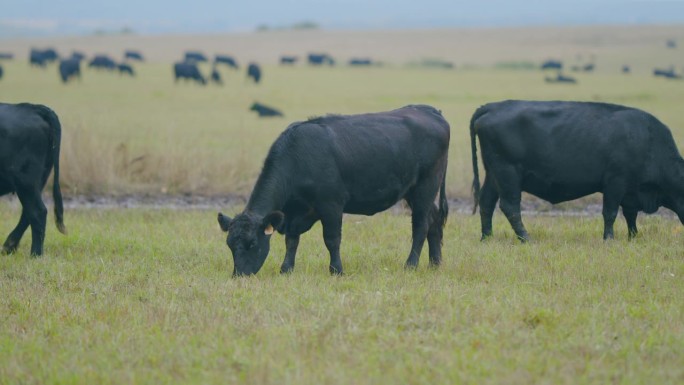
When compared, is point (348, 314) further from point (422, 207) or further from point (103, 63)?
point (103, 63)

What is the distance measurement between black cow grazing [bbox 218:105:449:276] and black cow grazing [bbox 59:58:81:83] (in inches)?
1485

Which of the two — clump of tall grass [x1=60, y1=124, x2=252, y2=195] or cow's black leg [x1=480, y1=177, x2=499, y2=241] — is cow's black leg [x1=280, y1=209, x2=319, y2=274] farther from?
clump of tall grass [x1=60, y1=124, x2=252, y2=195]

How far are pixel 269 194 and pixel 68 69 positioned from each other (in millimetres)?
39746

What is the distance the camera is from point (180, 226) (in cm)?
1196

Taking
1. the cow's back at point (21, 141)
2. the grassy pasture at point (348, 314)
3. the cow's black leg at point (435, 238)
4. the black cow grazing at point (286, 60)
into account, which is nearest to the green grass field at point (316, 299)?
the grassy pasture at point (348, 314)

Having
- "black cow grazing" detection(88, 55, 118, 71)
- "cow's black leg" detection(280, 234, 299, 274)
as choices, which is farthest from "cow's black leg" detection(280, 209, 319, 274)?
"black cow grazing" detection(88, 55, 118, 71)

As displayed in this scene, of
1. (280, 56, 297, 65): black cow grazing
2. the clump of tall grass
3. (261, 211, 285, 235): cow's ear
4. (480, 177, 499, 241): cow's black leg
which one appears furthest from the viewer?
(280, 56, 297, 65): black cow grazing

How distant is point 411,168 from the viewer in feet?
31.3

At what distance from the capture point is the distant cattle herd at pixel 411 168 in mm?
9016

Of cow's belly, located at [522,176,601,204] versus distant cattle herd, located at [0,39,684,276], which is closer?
distant cattle herd, located at [0,39,684,276]

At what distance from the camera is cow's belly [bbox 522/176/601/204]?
37.4 feet

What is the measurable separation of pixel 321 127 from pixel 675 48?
74627mm

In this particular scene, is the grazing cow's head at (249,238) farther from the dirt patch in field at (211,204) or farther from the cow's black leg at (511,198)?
the dirt patch in field at (211,204)

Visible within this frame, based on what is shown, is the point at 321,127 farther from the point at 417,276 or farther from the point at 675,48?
the point at 675,48
